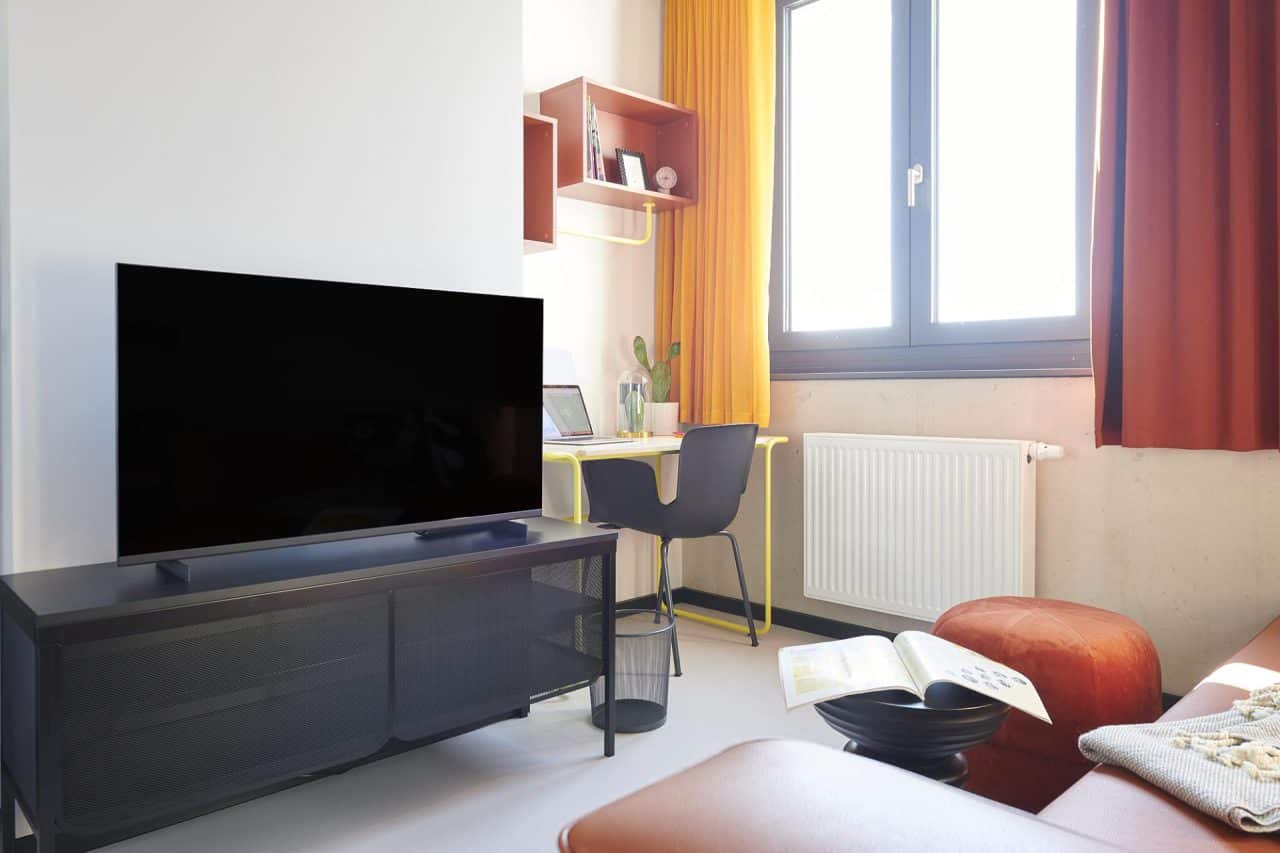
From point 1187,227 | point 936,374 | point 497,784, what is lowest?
point 497,784

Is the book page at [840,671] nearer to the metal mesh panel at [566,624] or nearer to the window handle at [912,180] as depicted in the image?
the metal mesh panel at [566,624]

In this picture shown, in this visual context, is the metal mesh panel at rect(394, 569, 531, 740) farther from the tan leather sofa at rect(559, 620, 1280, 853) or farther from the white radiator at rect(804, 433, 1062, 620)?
the white radiator at rect(804, 433, 1062, 620)

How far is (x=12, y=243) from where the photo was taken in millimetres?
1691

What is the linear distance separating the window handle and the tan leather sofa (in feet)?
7.98

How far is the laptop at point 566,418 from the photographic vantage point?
3076 millimetres

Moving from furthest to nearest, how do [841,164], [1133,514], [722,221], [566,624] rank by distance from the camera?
[722,221]
[841,164]
[1133,514]
[566,624]

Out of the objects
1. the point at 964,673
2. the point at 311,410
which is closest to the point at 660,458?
the point at 311,410

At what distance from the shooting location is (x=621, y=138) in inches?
137

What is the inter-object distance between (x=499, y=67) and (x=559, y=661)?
1.62 meters

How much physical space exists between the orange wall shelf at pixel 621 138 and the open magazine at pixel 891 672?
7.44 ft

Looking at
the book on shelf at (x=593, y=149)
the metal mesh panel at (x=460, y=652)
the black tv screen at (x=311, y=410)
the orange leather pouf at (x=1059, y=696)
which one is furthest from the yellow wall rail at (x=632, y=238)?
the orange leather pouf at (x=1059, y=696)

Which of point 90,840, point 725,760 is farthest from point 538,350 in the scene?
point 725,760

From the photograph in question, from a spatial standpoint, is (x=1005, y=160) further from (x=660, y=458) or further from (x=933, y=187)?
(x=660, y=458)

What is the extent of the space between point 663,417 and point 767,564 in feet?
2.27
